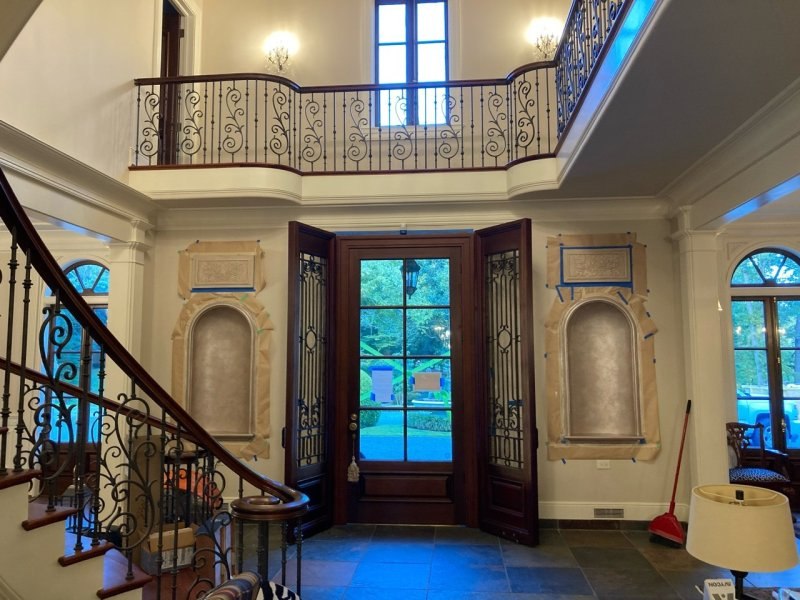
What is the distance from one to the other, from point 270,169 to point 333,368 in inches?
75.7

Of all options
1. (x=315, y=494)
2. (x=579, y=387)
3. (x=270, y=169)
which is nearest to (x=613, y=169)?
(x=579, y=387)

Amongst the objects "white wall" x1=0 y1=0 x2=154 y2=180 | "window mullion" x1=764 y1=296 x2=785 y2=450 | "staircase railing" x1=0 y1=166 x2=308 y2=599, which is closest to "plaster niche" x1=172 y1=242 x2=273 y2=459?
"white wall" x1=0 y1=0 x2=154 y2=180

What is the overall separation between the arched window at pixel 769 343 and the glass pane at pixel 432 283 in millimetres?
3337

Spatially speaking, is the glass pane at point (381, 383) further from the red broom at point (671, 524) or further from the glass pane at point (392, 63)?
the glass pane at point (392, 63)

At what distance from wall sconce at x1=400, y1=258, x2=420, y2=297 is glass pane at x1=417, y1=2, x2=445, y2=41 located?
9.99ft

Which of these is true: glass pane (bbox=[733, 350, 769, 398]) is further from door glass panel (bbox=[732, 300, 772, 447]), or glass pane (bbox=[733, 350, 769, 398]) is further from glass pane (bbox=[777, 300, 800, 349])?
glass pane (bbox=[777, 300, 800, 349])

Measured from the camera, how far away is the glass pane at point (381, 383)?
518 cm

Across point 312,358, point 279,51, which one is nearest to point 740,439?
point 312,358

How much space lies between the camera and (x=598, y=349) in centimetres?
513

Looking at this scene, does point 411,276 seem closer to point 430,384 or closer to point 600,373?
point 430,384

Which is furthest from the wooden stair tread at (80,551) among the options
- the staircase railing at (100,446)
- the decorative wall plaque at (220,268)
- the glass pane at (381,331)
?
the decorative wall plaque at (220,268)

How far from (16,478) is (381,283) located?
11.7ft

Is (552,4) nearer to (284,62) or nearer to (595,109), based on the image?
(284,62)

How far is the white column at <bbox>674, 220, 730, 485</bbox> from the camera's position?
4629 mm
